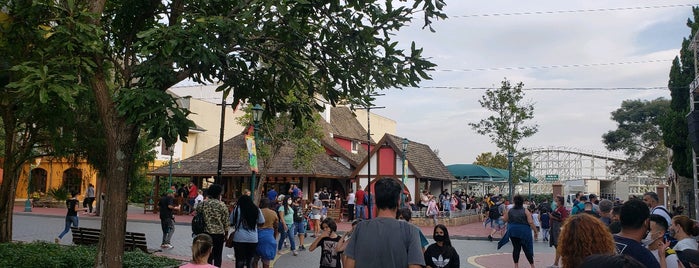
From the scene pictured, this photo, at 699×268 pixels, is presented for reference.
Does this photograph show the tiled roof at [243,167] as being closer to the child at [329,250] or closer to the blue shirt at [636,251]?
the child at [329,250]

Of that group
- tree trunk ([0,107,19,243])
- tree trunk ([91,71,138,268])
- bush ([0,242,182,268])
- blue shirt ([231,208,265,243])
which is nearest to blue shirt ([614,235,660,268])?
blue shirt ([231,208,265,243])

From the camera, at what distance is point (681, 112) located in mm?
27562

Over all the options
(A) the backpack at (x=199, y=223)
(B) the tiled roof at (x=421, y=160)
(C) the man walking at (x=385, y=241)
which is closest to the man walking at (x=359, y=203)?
(B) the tiled roof at (x=421, y=160)

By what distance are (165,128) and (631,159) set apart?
6616cm

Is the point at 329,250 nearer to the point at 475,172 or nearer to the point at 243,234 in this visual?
the point at 243,234

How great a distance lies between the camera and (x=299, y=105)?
10.7m

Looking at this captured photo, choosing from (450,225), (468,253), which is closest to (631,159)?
(450,225)

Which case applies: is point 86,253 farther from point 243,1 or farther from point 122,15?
point 243,1

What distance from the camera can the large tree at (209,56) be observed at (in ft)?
24.6

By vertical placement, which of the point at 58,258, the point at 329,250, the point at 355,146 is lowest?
the point at 58,258

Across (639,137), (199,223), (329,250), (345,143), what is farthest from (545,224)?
(639,137)

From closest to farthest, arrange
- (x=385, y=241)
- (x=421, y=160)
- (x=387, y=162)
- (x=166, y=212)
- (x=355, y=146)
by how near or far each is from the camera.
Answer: (x=385, y=241)
(x=166, y=212)
(x=387, y=162)
(x=421, y=160)
(x=355, y=146)

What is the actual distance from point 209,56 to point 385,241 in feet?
12.7

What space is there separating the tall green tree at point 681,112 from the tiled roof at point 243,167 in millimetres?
16964
